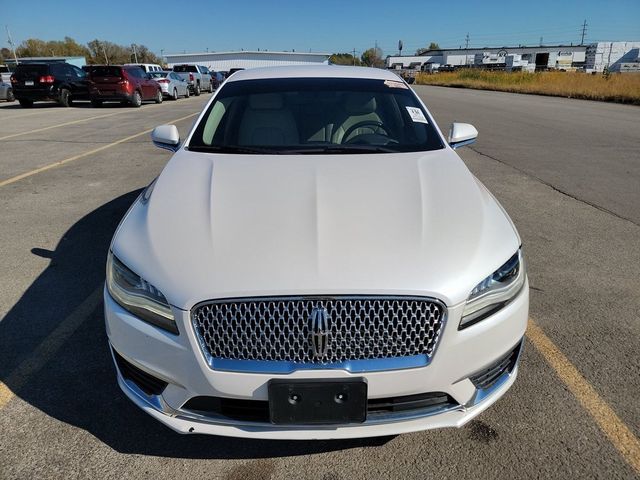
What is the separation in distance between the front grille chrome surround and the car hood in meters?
0.05

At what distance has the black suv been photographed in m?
18.9

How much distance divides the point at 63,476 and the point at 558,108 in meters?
20.4

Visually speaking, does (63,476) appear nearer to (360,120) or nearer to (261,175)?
(261,175)

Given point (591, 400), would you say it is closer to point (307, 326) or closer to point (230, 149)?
point (307, 326)

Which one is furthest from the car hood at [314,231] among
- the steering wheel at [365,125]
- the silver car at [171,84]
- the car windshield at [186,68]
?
the car windshield at [186,68]

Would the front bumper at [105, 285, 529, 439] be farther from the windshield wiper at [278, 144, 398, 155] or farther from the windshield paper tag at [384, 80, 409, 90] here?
the windshield paper tag at [384, 80, 409, 90]

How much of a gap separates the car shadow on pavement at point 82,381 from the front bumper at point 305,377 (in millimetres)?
345

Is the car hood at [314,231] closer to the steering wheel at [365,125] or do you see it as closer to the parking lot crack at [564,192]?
the steering wheel at [365,125]

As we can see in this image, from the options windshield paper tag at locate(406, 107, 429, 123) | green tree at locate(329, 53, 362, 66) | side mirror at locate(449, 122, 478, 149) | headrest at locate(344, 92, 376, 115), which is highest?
green tree at locate(329, 53, 362, 66)

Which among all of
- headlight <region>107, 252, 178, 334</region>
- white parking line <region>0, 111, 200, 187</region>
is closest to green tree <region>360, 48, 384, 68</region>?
white parking line <region>0, 111, 200, 187</region>

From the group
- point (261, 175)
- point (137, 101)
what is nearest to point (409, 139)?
point (261, 175)

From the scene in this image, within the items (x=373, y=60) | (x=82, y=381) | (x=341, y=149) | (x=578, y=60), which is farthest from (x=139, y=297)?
(x=578, y=60)

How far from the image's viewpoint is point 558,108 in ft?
61.4

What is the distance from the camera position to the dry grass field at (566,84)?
A: 2286cm
